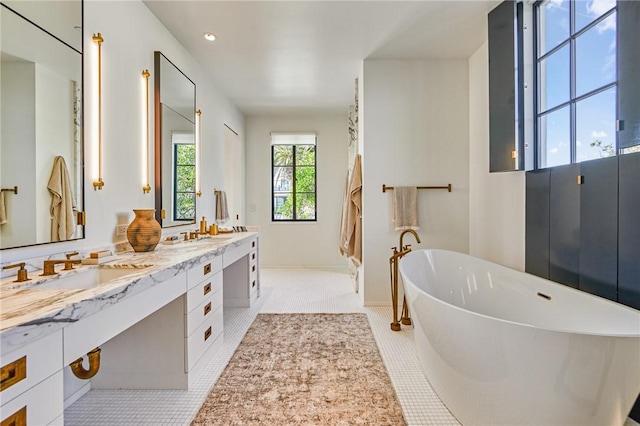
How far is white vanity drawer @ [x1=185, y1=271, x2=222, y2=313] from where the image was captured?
5.95 feet

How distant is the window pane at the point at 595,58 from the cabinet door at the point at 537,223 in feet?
1.86

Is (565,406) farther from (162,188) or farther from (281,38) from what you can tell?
(281,38)

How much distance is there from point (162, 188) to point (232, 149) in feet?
7.87

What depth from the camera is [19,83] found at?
1344 mm

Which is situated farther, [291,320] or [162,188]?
[291,320]

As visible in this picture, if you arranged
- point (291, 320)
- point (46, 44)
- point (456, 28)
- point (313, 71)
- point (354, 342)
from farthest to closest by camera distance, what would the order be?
point (313, 71), point (291, 320), point (456, 28), point (354, 342), point (46, 44)

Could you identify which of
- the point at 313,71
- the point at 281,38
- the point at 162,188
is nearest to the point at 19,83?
the point at 162,188

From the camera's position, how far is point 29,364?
0.78m

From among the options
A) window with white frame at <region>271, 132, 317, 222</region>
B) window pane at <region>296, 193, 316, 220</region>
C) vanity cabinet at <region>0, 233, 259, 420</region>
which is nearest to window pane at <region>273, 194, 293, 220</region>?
window with white frame at <region>271, 132, 317, 222</region>

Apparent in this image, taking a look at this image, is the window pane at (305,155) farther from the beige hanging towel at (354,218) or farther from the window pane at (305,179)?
the beige hanging towel at (354,218)

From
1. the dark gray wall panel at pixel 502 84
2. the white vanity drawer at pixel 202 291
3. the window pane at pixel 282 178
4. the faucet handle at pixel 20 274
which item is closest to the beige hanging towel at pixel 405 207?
the dark gray wall panel at pixel 502 84

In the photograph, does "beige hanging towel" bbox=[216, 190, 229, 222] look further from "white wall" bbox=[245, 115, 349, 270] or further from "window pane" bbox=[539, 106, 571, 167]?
"window pane" bbox=[539, 106, 571, 167]

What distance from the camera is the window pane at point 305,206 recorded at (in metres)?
5.36

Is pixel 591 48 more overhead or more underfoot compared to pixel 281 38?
more underfoot
